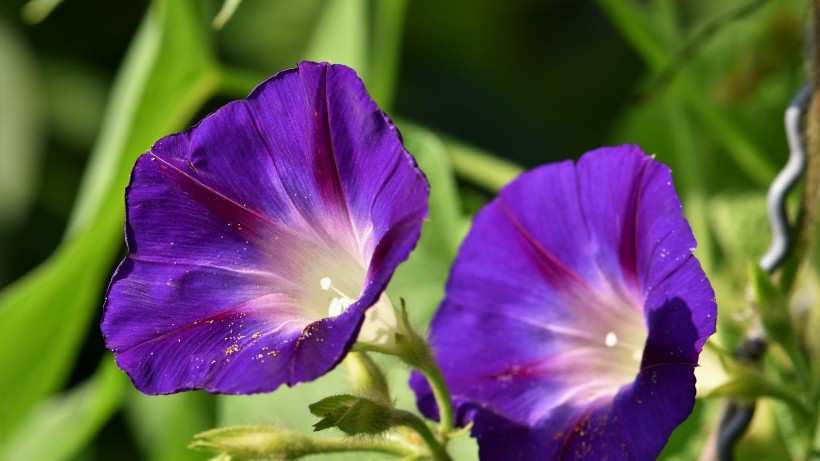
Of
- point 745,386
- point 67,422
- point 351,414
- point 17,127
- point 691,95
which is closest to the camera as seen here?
point 351,414

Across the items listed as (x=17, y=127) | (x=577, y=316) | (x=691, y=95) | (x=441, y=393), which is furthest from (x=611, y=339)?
(x=17, y=127)

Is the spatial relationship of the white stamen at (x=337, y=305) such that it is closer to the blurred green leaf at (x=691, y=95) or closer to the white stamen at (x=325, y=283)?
the white stamen at (x=325, y=283)

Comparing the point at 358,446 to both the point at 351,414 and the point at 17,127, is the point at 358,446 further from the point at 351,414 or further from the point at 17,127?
the point at 17,127

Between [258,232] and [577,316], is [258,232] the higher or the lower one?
the higher one

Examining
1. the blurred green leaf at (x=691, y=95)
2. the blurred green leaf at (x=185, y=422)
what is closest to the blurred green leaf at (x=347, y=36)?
the blurred green leaf at (x=691, y=95)

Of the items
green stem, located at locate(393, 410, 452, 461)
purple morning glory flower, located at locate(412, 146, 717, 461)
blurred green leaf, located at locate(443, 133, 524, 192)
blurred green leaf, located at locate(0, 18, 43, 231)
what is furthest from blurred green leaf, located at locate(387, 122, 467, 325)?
blurred green leaf, located at locate(0, 18, 43, 231)

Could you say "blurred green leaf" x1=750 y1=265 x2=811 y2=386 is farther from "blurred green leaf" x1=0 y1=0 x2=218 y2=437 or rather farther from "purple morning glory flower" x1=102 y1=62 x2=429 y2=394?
"blurred green leaf" x1=0 y1=0 x2=218 y2=437

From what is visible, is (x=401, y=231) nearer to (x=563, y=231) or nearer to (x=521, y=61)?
(x=563, y=231)

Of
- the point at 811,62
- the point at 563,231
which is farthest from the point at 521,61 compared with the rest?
the point at 563,231
